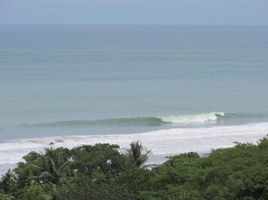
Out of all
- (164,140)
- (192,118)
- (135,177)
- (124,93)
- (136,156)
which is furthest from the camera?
(124,93)

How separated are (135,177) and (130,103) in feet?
153

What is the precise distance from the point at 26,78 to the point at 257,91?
32.8m

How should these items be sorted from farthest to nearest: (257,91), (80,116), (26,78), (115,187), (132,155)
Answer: (26,78) → (257,91) → (80,116) → (132,155) → (115,187)

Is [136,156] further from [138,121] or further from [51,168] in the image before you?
[138,121]

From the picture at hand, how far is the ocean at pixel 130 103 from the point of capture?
5300 cm

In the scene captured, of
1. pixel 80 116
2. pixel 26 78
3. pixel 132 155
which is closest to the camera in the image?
pixel 132 155

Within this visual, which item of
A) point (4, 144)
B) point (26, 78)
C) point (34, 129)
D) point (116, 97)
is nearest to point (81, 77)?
point (26, 78)

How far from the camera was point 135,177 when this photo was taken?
26438 mm

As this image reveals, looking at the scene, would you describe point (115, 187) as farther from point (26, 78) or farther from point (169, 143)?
point (26, 78)

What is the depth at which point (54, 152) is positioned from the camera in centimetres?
3086

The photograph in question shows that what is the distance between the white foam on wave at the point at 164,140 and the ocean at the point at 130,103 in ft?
0.25

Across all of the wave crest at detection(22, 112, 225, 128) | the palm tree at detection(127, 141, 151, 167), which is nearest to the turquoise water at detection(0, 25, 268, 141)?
the wave crest at detection(22, 112, 225, 128)

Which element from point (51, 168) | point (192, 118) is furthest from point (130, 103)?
point (51, 168)

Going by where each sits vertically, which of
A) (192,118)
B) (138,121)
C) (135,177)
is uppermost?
(192,118)
